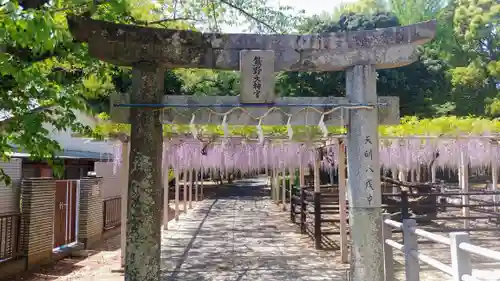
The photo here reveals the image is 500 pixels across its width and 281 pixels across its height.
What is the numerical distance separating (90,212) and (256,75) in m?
7.78

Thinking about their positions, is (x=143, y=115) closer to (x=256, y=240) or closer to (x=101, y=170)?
(x=256, y=240)

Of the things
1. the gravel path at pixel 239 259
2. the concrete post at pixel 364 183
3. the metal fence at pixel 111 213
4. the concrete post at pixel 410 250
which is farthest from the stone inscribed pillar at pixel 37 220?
the concrete post at pixel 410 250

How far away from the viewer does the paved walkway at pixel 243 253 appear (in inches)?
300

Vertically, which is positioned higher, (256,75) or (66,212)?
(256,75)

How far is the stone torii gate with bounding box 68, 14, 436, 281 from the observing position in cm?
468

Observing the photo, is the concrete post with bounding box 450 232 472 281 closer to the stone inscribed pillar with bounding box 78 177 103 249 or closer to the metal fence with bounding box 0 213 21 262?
the metal fence with bounding box 0 213 21 262

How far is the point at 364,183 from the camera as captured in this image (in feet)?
16.2

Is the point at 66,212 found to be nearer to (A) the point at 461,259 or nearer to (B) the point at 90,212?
(B) the point at 90,212

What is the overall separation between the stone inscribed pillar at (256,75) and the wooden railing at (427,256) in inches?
91.9

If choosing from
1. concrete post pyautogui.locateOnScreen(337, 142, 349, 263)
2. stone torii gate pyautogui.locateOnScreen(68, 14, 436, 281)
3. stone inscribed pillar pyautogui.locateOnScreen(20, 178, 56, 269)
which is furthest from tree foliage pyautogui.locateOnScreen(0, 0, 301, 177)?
concrete post pyautogui.locateOnScreen(337, 142, 349, 263)

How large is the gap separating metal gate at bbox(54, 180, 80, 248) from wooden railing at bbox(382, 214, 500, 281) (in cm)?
743

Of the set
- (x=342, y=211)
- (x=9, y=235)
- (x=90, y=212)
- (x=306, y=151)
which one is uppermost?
(x=306, y=151)

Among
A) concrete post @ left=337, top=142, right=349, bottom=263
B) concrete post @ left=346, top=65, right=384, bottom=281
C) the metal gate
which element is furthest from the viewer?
the metal gate

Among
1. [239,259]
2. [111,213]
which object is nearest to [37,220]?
[239,259]
